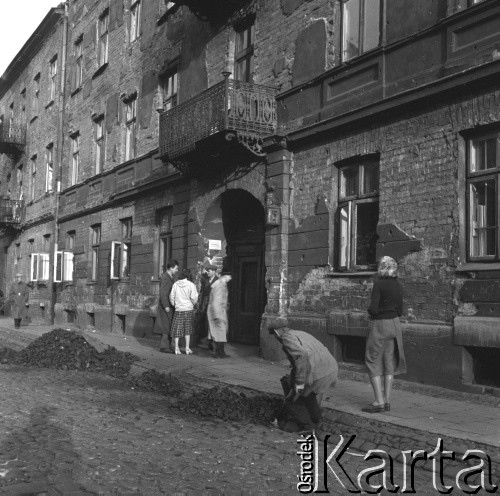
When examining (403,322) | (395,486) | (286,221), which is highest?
(286,221)

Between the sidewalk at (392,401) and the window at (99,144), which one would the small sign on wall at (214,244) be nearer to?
the sidewalk at (392,401)

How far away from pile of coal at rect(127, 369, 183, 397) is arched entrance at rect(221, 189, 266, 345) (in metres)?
4.41

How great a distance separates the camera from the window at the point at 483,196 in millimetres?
8953

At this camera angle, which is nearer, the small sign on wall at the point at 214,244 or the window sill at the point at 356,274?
the window sill at the point at 356,274

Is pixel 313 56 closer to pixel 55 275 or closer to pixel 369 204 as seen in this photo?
pixel 369 204

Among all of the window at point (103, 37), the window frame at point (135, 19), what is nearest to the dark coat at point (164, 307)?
the window frame at point (135, 19)

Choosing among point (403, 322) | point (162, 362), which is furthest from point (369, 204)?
point (162, 362)

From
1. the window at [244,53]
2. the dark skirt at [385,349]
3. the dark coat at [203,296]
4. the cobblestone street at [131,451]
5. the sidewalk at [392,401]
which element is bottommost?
the cobblestone street at [131,451]

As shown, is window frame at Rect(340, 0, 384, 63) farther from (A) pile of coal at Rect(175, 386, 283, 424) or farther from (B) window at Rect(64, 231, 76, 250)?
(B) window at Rect(64, 231, 76, 250)

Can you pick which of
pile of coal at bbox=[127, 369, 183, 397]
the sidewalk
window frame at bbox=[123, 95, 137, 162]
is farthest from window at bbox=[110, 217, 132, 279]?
pile of coal at bbox=[127, 369, 183, 397]

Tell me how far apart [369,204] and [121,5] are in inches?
520

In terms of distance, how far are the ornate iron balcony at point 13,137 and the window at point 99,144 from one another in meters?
9.02

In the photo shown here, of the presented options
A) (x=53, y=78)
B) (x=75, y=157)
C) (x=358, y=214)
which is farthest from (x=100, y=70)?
(x=358, y=214)

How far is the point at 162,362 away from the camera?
475 inches
